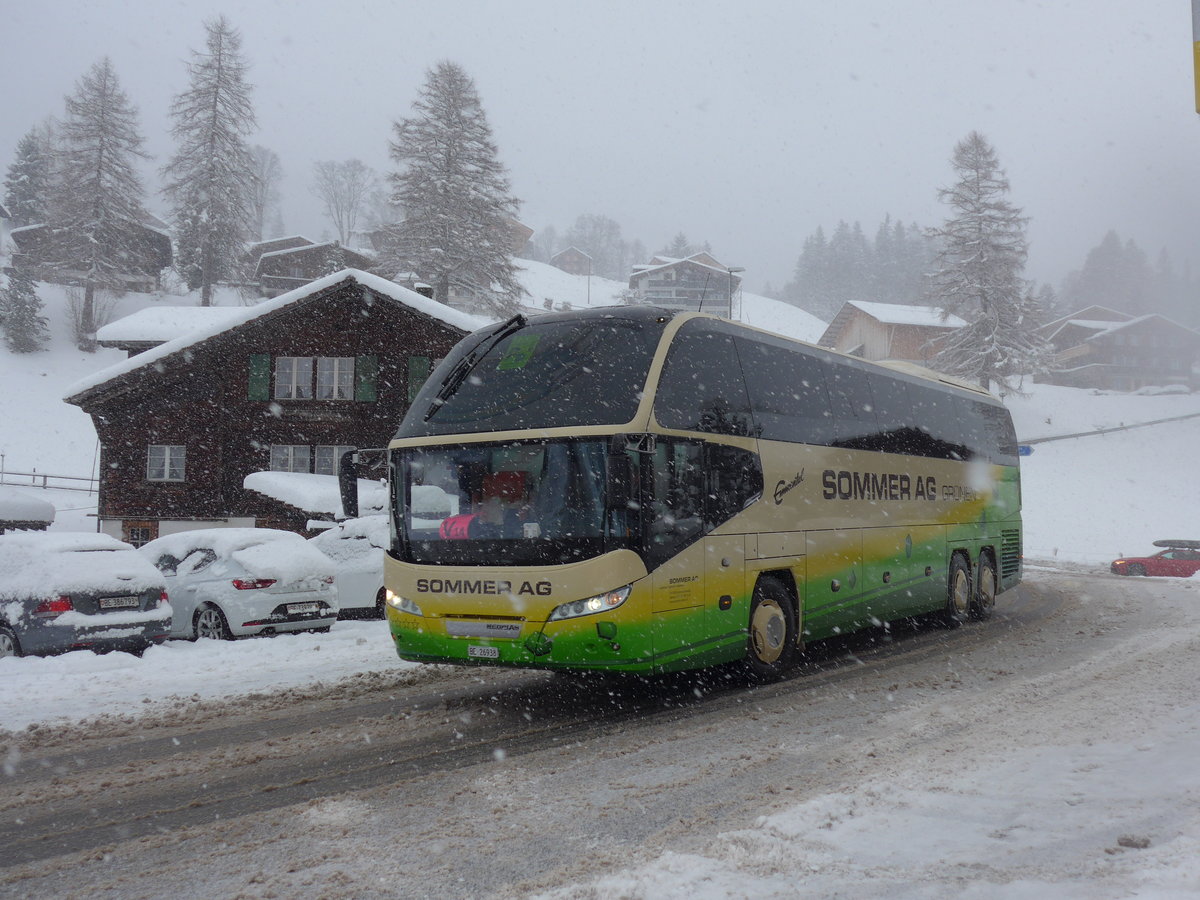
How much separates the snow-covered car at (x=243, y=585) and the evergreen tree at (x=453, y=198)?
114 ft

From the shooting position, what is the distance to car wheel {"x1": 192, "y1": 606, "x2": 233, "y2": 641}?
12.9m

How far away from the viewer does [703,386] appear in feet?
29.6

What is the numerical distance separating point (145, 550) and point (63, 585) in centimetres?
363

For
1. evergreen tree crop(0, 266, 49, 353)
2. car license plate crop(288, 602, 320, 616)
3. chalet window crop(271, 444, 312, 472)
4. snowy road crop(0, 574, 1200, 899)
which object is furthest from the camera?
evergreen tree crop(0, 266, 49, 353)

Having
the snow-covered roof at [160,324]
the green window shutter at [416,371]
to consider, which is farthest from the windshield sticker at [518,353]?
the snow-covered roof at [160,324]

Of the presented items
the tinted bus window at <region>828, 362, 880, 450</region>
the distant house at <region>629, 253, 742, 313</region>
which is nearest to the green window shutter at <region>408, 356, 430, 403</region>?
the tinted bus window at <region>828, 362, 880, 450</region>

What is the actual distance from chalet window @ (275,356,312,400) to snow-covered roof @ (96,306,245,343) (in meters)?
3.94

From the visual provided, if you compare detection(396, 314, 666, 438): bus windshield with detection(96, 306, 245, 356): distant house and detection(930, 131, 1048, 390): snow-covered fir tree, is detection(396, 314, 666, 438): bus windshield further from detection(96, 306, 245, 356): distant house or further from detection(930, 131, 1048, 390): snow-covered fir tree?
detection(930, 131, 1048, 390): snow-covered fir tree

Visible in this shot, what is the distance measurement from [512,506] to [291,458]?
26938 mm

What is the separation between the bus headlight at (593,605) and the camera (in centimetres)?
763

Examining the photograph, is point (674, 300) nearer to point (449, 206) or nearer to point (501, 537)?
point (449, 206)

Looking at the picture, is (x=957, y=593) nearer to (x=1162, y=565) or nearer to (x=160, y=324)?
(x=1162, y=565)

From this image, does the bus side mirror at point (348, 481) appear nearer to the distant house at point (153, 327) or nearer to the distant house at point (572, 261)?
the distant house at point (153, 327)

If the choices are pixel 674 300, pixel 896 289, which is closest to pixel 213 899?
pixel 674 300
